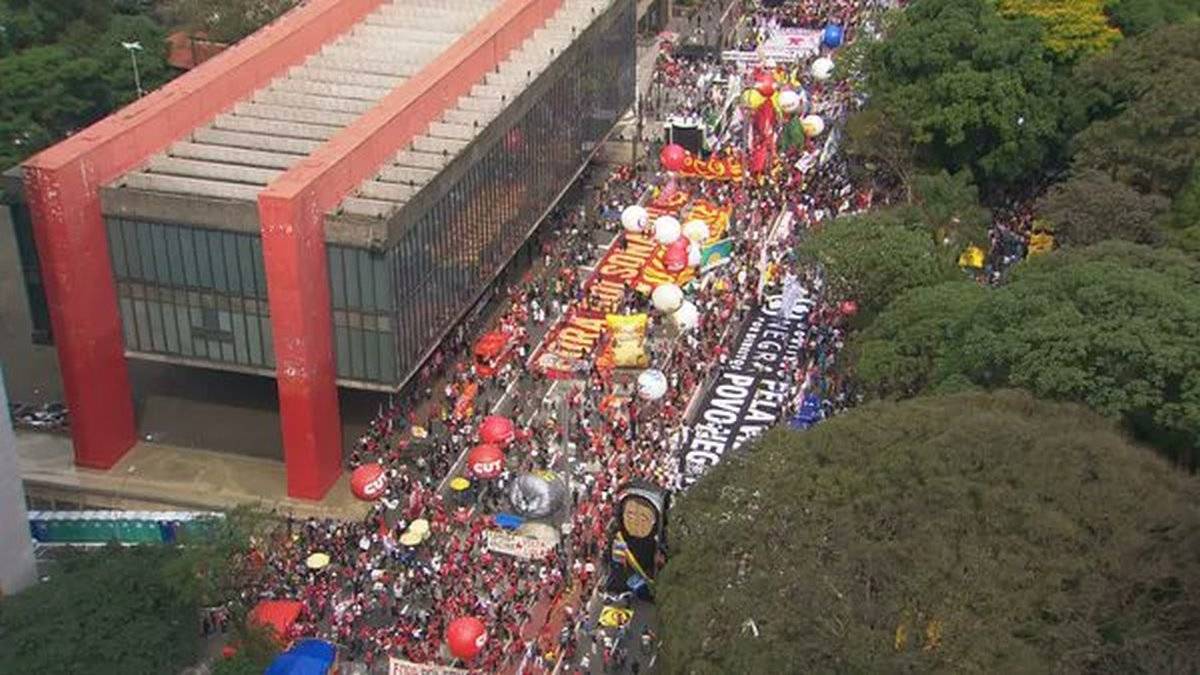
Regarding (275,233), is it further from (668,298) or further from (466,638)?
(668,298)

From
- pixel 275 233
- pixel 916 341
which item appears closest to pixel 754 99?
pixel 916 341

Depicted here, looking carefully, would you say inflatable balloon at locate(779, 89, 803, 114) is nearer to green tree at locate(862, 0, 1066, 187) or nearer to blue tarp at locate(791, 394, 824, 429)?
green tree at locate(862, 0, 1066, 187)

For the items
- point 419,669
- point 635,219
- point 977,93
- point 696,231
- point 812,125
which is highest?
point 977,93

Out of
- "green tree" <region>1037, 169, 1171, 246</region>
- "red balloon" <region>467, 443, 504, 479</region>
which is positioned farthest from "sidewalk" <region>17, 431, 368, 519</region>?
"green tree" <region>1037, 169, 1171, 246</region>

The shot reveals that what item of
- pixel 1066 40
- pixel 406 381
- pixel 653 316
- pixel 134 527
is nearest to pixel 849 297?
pixel 653 316

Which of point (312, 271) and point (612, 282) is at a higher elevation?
point (312, 271)

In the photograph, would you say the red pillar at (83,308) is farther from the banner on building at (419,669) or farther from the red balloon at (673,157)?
the red balloon at (673,157)
